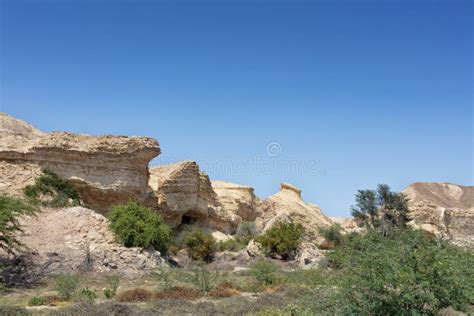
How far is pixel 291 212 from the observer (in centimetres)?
4375

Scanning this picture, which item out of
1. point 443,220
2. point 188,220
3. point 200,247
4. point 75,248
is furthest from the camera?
point 443,220

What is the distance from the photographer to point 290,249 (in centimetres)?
A: 3253

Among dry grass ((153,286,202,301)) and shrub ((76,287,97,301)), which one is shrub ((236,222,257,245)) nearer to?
dry grass ((153,286,202,301))

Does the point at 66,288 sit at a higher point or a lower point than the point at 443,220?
lower

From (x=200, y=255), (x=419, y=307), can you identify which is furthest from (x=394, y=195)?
(x=419, y=307)

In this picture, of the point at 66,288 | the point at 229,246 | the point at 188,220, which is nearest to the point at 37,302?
the point at 66,288

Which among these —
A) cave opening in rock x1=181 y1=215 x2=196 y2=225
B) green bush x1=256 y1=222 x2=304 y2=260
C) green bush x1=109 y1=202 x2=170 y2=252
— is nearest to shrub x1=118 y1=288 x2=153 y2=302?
green bush x1=109 y1=202 x2=170 y2=252

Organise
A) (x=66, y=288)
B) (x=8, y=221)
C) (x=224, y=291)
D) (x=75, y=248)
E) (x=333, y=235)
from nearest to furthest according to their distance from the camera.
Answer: (x=66, y=288) < (x=224, y=291) < (x=8, y=221) < (x=75, y=248) < (x=333, y=235)

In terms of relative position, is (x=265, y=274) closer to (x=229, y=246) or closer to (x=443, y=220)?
(x=229, y=246)

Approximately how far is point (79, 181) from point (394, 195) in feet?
79.6

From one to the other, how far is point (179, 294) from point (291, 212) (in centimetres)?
2704

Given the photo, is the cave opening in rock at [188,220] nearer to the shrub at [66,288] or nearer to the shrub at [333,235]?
the shrub at [333,235]

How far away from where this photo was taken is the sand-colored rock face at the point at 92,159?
30.5 m

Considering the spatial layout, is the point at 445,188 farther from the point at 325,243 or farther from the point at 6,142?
the point at 6,142
